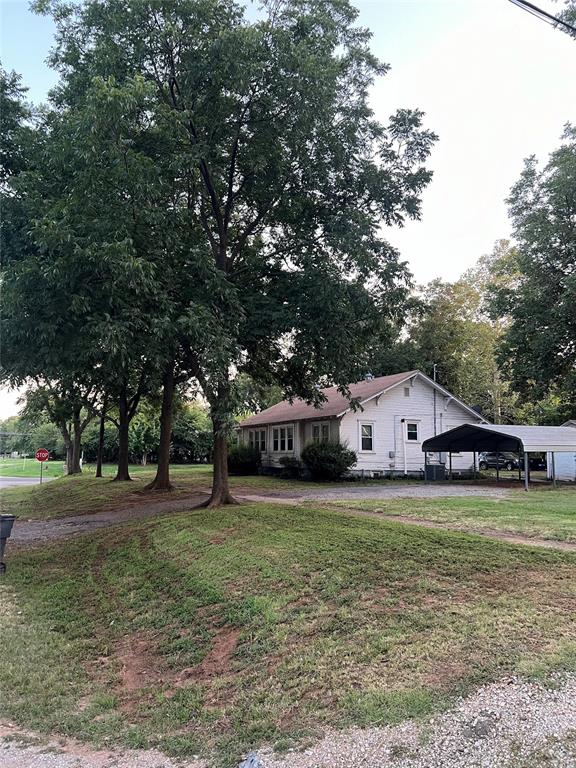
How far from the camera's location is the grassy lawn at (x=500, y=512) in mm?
8727

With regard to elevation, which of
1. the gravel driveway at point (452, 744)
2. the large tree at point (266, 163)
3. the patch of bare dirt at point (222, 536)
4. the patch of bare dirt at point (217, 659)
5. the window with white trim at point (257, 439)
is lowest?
the patch of bare dirt at point (217, 659)

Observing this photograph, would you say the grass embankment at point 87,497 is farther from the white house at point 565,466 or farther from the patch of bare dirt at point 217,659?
the white house at point 565,466

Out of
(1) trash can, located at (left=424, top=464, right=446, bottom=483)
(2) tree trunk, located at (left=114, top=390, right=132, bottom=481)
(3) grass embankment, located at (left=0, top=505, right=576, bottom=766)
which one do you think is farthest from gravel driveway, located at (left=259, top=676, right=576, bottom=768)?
(2) tree trunk, located at (left=114, top=390, right=132, bottom=481)

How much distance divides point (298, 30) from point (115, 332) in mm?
7584

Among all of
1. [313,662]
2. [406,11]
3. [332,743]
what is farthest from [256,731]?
[406,11]

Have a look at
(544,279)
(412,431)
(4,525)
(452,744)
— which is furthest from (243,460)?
(452,744)

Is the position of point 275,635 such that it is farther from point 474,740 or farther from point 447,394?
point 447,394

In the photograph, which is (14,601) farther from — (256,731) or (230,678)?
(256,731)

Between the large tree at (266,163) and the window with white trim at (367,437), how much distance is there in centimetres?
1147

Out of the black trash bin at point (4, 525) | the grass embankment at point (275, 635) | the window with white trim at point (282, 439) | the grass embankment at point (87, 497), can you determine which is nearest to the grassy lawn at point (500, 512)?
the grass embankment at point (275, 635)

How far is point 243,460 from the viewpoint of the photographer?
29141 millimetres

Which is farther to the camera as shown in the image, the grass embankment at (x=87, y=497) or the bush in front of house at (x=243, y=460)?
the bush in front of house at (x=243, y=460)

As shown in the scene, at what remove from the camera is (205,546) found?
28.7ft

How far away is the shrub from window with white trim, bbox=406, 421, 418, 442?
5360mm
